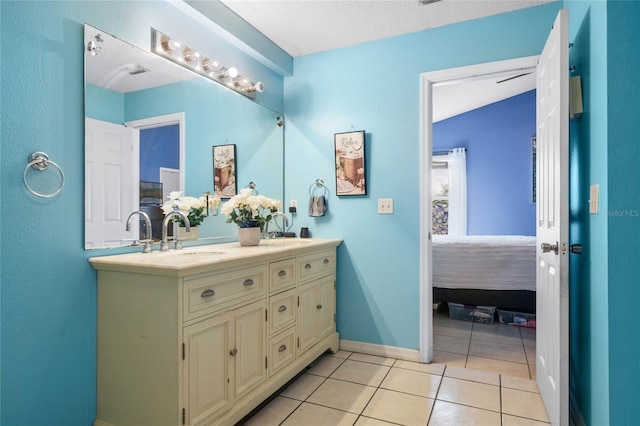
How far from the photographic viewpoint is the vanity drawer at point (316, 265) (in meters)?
2.38

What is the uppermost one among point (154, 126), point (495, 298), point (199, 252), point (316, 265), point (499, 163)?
point (499, 163)

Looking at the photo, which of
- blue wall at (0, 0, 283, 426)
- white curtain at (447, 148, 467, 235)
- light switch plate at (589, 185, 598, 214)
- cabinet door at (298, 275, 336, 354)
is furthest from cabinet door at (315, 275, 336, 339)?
white curtain at (447, 148, 467, 235)

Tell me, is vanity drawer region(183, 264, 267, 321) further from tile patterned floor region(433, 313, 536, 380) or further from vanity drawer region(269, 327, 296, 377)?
tile patterned floor region(433, 313, 536, 380)

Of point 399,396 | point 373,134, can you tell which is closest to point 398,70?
point 373,134

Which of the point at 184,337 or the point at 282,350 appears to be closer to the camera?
the point at 184,337

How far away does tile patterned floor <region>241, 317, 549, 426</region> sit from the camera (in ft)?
6.20

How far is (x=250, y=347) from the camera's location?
1.89 metres

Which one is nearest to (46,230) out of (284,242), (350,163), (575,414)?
(284,242)

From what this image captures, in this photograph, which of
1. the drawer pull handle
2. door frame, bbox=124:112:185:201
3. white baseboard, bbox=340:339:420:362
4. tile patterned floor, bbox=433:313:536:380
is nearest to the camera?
the drawer pull handle

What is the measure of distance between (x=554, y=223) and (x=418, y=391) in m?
1.22

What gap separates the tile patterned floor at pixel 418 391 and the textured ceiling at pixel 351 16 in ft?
7.71

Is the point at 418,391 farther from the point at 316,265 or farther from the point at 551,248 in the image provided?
the point at 551,248

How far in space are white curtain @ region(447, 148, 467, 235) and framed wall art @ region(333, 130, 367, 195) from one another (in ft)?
12.7

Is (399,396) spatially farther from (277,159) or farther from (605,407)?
(277,159)
